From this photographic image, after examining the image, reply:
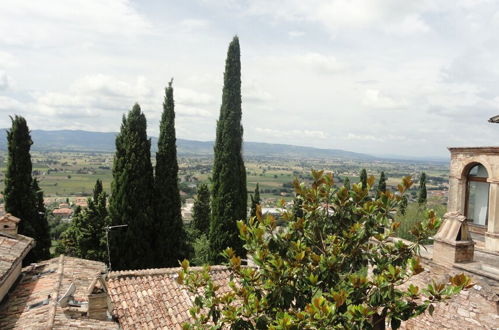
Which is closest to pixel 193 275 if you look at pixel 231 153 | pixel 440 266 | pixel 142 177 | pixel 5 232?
pixel 440 266

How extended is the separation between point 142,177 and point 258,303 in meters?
14.5

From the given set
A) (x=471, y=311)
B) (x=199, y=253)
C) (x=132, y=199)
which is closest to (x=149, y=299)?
(x=132, y=199)

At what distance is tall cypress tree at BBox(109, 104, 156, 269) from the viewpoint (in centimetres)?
1719

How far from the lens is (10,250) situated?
1041cm

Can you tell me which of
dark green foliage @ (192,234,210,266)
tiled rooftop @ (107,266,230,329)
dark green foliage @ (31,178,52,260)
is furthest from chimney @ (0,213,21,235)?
dark green foliage @ (192,234,210,266)

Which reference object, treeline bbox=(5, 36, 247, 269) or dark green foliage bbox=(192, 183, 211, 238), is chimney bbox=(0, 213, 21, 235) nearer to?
treeline bbox=(5, 36, 247, 269)

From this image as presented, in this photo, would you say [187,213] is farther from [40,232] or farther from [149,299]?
[149,299]

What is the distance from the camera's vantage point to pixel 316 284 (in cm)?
425

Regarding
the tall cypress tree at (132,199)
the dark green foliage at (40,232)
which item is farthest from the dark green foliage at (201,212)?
the dark green foliage at (40,232)

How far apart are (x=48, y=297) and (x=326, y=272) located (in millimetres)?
8142

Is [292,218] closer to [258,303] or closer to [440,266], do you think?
[258,303]

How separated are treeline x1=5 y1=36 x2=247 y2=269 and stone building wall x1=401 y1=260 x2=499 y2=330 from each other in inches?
497

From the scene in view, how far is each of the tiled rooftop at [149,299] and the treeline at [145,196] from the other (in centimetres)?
587

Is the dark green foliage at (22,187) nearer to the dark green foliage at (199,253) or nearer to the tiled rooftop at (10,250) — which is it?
the tiled rooftop at (10,250)
